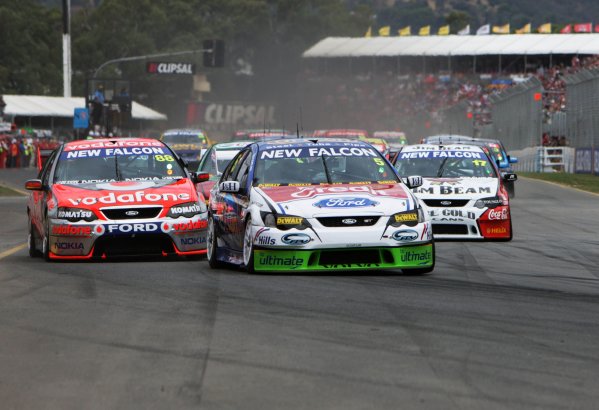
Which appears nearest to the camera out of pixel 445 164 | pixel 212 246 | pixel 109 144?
pixel 212 246

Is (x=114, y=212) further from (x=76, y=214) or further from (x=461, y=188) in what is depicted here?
(x=461, y=188)

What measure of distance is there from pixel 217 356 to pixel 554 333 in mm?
2200

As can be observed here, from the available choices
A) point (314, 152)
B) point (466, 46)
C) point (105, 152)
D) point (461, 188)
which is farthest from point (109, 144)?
point (466, 46)

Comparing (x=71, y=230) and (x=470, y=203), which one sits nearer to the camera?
(x=71, y=230)

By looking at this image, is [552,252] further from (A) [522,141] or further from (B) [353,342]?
(A) [522,141]

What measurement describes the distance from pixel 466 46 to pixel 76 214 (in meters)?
91.1

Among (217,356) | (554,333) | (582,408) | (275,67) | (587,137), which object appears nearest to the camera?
(582,408)

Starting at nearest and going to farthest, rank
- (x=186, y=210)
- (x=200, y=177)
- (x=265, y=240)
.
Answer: (x=265, y=240)
(x=186, y=210)
(x=200, y=177)

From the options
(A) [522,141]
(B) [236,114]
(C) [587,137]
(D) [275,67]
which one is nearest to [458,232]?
(C) [587,137]

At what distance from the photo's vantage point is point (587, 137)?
4369cm

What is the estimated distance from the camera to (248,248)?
490 inches

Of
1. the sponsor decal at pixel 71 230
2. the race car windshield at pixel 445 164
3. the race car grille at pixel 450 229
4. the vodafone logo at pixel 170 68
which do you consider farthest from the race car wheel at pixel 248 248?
the vodafone logo at pixel 170 68

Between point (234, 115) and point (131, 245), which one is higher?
point (234, 115)

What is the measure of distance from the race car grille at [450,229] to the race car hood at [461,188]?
1.27 feet
